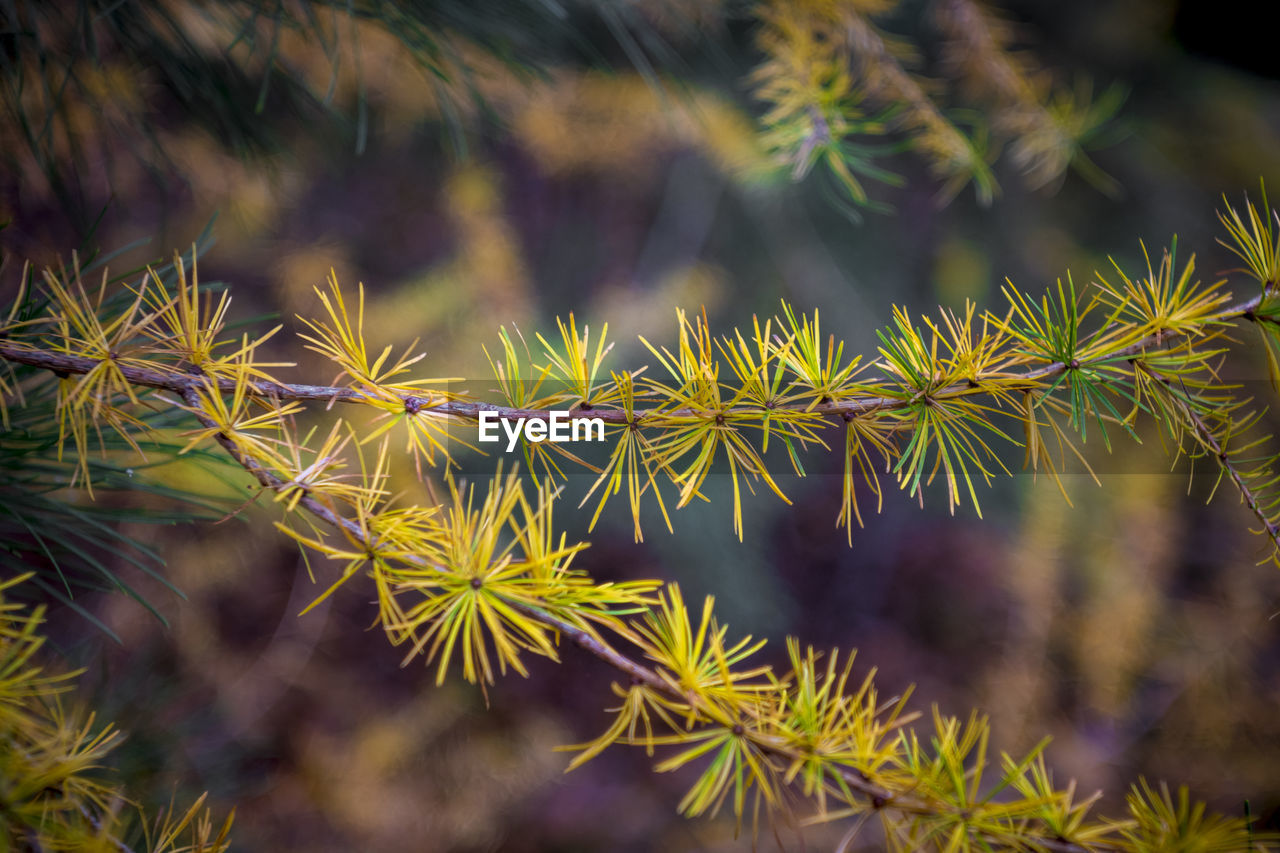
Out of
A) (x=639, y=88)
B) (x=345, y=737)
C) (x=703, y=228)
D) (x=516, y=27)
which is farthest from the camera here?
(x=703, y=228)

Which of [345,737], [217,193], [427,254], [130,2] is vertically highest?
[130,2]

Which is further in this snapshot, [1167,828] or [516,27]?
[516,27]

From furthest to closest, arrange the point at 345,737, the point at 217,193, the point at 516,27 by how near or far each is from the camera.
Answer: the point at 345,737
the point at 217,193
the point at 516,27

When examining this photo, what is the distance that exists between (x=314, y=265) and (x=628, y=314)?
0.52m

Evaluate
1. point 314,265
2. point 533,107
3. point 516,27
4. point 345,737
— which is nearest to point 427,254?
point 314,265

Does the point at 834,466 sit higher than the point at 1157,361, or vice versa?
the point at 1157,361

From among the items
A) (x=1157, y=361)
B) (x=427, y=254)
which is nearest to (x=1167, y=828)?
(x=1157, y=361)

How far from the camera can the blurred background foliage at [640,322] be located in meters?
0.90

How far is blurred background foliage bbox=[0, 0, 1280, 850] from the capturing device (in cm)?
90

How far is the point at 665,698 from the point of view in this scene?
0.96 ft

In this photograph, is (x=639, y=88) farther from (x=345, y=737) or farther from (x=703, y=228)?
(x=345, y=737)

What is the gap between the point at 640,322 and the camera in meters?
0.95

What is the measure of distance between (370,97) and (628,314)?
19.7 inches

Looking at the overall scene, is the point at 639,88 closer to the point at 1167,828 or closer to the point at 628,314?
the point at 628,314
